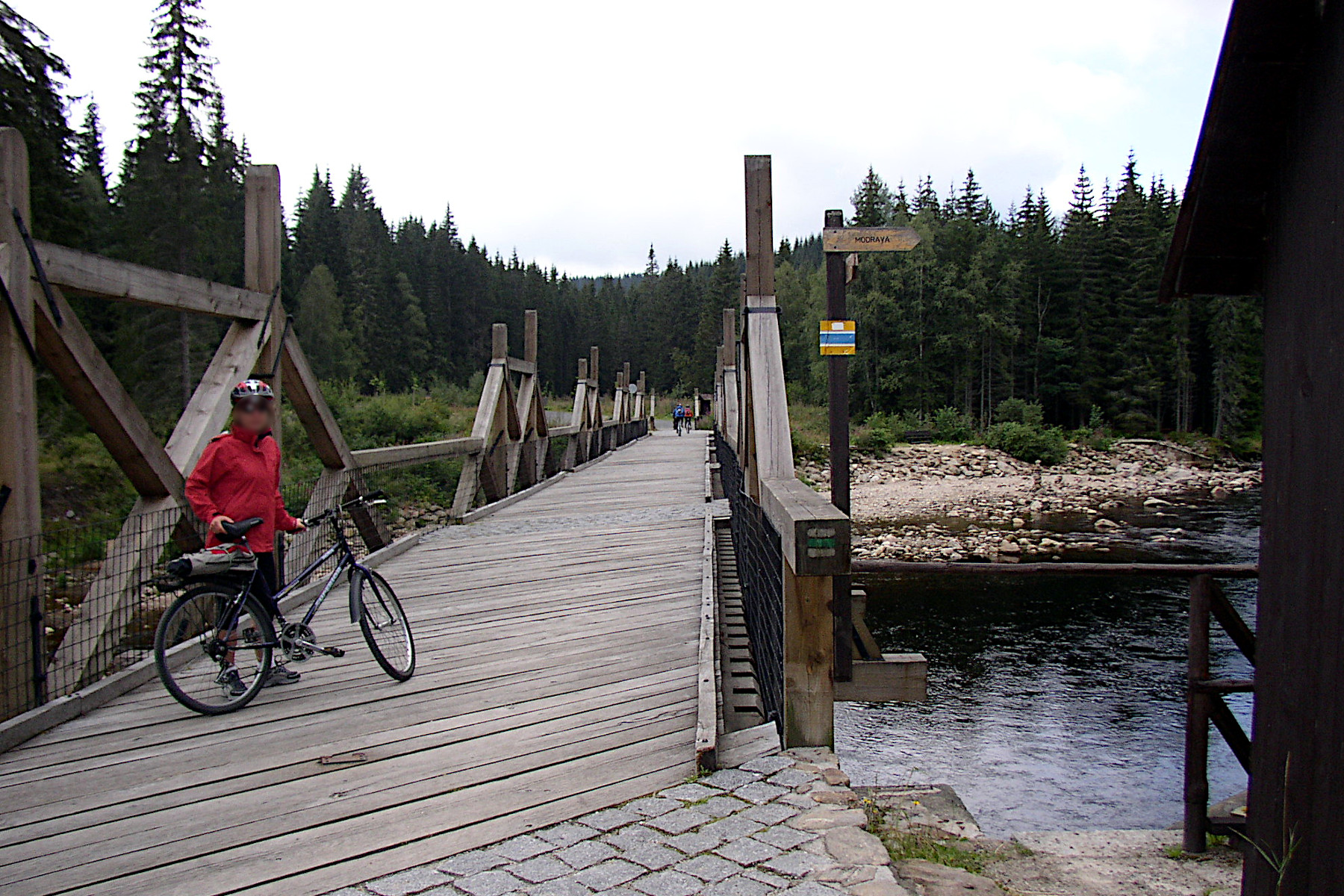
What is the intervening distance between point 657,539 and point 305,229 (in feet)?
165

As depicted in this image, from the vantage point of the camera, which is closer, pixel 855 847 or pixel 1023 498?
pixel 855 847

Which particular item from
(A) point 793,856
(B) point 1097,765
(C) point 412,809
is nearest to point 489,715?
(C) point 412,809

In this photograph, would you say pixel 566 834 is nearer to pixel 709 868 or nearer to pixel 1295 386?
pixel 709 868

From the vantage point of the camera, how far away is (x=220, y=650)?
132 inches

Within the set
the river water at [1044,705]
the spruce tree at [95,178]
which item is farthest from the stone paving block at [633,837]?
the spruce tree at [95,178]

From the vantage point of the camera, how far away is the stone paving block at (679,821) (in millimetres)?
2316

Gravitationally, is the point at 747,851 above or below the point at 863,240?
below

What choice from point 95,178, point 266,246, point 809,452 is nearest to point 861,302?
point 809,452

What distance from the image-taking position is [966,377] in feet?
161

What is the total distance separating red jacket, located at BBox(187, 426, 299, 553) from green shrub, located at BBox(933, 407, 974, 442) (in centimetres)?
3839

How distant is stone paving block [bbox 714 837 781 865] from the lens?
2119 mm

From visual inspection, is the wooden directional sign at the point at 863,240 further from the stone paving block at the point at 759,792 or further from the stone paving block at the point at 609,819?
the stone paving block at the point at 609,819

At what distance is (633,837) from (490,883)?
1.27ft

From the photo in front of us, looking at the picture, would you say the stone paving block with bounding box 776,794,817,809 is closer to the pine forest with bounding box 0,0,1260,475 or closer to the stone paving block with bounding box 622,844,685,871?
the stone paving block with bounding box 622,844,685,871
